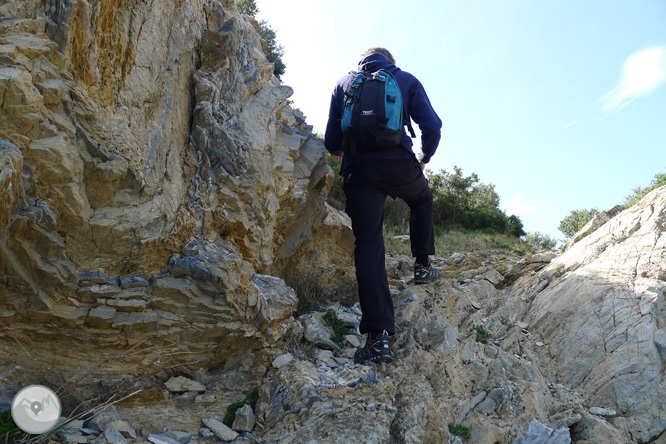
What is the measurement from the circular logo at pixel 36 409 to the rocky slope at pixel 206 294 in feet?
0.34

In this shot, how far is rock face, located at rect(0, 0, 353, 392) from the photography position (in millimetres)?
3309

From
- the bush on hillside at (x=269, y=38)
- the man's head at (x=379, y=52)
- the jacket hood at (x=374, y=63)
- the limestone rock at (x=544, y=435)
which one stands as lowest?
the limestone rock at (x=544, y=435)

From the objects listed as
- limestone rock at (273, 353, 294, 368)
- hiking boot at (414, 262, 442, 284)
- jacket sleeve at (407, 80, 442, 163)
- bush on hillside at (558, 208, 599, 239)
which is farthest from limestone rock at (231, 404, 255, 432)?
bush on hillside at (558, 208, 599, 239)

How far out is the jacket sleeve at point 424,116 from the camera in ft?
16.0

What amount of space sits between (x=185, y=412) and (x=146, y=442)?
445 millimetres

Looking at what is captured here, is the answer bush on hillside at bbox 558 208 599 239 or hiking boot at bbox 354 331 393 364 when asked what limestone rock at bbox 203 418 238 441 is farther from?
bush on hillside at bbox 558 208 599 239

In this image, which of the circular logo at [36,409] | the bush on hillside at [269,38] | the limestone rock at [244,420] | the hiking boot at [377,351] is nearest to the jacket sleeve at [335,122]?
the hiking boot at [377,351]

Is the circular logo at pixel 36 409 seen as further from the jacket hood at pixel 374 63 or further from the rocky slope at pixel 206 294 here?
the jacket hood at pixel 374 63

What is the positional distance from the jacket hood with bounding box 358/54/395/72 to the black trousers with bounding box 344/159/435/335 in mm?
942

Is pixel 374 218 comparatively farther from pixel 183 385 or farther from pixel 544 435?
pixel 544 435

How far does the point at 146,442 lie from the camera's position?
3418 millimetres

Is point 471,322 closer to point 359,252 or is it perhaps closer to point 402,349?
point 402,349

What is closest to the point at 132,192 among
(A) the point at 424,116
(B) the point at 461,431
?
(A) the point at 424,116

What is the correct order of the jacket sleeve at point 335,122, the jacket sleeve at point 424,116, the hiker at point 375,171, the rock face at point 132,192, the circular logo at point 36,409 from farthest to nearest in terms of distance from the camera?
the jacket sleeve at point 335,122 < the jacket sleeve at point 424,116 < the hiker at point 375,171 < the rock face at point 132,192 < the circular logo at point 36,409
